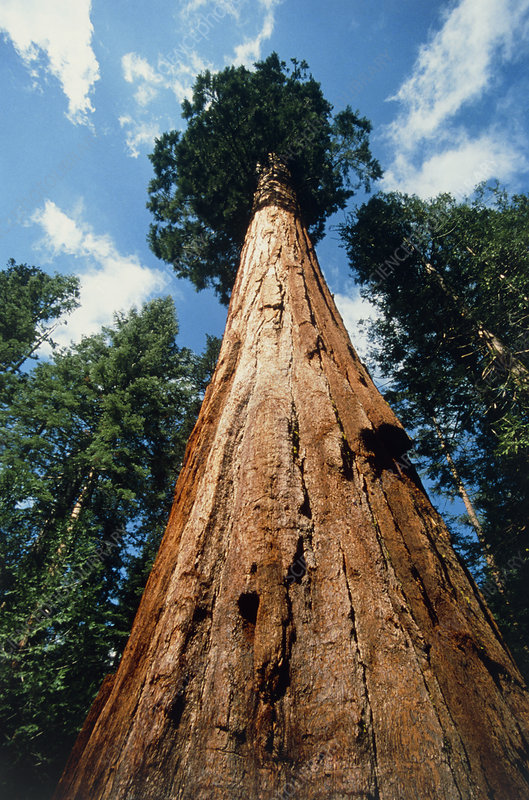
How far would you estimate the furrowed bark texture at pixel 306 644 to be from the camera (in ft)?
3.89

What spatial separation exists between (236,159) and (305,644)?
33.1 feet

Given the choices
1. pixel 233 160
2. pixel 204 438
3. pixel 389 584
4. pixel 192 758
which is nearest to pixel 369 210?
pixel 233 160

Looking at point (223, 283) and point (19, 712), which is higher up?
point (223, 283)

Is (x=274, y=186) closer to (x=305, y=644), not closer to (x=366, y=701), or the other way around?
(x=305, y=644)

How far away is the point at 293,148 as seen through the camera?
862 cm

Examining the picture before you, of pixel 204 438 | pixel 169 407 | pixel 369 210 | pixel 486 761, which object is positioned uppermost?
pixel 369 210

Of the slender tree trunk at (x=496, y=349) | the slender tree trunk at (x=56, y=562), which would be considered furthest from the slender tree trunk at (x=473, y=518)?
the slender tree trunk at (x=56, y=562)

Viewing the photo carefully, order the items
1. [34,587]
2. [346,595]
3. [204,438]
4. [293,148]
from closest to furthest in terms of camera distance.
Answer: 1. [346,595]
2. [204,438]
3. [34,587]
4. [293,148]

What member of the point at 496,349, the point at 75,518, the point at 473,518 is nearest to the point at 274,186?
the point at 496,349

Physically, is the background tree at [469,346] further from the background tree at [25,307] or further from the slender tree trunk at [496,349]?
the background tree at [25,307]

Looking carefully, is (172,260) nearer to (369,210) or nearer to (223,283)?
(223,283)

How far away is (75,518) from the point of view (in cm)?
583

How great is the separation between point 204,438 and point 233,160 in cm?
882

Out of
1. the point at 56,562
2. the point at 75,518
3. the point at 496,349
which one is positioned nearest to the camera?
the point at 56,562
